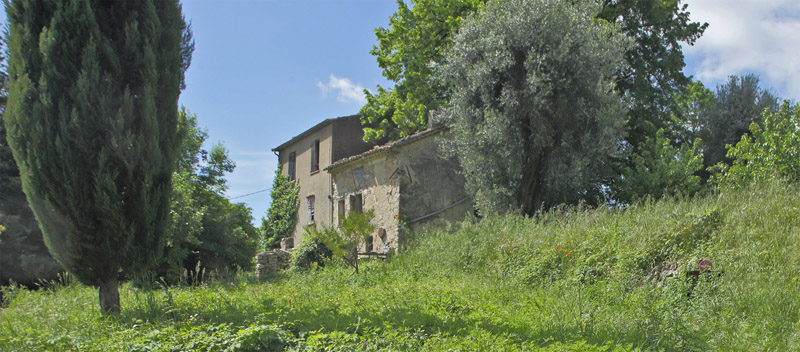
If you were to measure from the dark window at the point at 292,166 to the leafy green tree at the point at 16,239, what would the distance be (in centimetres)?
1107

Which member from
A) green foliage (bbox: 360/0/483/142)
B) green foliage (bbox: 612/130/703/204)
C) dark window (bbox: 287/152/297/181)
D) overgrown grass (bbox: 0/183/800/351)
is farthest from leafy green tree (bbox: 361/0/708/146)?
overgrown grass (bbox: 0/183/800/351)

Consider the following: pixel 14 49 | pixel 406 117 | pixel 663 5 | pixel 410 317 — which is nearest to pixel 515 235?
pixel 410 317

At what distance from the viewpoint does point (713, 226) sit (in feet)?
23.3

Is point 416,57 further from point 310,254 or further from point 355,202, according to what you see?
point 310,254

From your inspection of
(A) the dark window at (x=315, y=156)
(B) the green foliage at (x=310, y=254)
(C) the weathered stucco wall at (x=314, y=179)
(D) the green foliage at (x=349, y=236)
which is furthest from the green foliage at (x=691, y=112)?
(A) the dark window at (x=315, y=156)

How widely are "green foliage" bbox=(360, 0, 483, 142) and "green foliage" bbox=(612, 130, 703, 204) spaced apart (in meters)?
7.29

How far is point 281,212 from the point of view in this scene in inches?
914

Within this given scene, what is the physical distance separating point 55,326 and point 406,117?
1430 centimetres

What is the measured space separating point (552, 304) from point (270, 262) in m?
10.9

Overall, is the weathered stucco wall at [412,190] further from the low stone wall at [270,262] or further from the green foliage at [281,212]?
the green foliage at [281,212]

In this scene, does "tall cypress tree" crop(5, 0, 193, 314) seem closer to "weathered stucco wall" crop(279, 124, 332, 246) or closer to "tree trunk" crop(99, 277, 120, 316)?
"tree trunk" crop(99, 277, 120, 316)

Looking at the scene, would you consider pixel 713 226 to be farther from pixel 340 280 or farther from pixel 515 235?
pixel 340 280

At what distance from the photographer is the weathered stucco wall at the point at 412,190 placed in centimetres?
1538

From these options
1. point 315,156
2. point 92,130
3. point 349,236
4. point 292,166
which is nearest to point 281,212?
point 292,166
